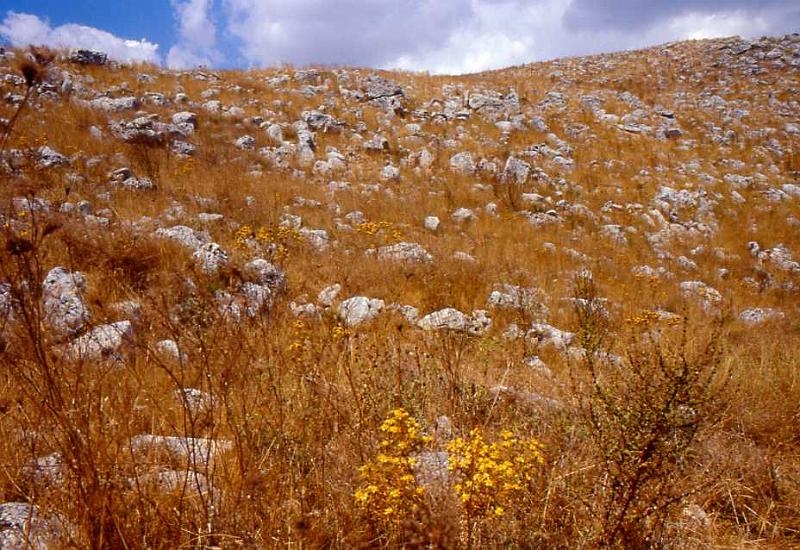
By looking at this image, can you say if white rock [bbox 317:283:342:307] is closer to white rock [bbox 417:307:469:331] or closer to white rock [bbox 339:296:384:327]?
white rock [bbox 339:296:384:327]

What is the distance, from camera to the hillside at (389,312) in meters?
1.80

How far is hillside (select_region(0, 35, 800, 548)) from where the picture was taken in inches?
70.8

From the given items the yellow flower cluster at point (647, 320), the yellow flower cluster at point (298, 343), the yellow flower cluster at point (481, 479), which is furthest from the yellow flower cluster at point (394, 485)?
the yellow flower cluster at point (647, 320)

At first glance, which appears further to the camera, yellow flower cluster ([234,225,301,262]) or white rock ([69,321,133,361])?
yellow flower cluster ([234,225,301,262])

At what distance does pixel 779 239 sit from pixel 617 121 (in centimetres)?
692

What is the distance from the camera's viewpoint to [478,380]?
3.39 meters

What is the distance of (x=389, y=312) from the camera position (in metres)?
4.75

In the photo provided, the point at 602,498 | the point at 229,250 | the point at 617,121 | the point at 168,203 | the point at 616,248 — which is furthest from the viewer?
the point at 617,121

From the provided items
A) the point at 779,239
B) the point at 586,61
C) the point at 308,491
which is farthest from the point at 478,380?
the point at 586,61

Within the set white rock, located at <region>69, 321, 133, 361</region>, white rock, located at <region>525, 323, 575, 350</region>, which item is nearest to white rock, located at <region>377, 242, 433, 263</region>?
white rock, located at <region>525, 323, 575, 350</region>

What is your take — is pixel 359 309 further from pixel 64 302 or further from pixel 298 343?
pixel 64 302

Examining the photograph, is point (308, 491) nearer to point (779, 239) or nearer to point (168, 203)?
point (168, 203)

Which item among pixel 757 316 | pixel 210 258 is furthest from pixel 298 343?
pixel 757 316

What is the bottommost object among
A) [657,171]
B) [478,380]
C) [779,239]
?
[478,380]
